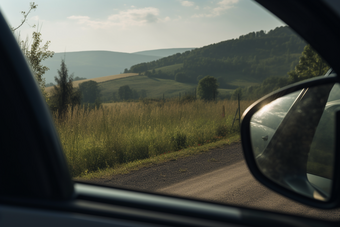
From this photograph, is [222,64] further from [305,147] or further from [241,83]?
[305,147]

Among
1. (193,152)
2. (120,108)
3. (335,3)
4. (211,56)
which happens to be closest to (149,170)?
(193,152)

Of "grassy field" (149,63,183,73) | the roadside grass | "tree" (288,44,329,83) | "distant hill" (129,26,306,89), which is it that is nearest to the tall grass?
the roadside grass

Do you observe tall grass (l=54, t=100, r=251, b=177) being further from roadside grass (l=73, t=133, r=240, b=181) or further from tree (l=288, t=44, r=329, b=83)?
tree (l=288, t=44, r=329, b=83)

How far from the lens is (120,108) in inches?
381

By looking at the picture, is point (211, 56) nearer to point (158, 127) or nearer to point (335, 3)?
point (158, 127)

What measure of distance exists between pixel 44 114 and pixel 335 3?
0.99 metres

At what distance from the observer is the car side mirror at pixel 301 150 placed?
0.98 meters

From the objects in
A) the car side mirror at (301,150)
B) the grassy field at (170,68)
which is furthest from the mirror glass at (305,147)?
the grassy field at (170,68)

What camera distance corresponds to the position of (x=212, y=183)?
15.3ft

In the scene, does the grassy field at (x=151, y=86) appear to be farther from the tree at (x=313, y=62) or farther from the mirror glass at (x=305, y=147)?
the mirror glass at (x=305, y=147)

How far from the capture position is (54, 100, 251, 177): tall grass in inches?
250

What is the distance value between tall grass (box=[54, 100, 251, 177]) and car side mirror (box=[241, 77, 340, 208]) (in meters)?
5.26

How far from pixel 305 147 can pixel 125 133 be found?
6.81 metres

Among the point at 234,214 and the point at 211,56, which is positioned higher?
the point at 211,56
